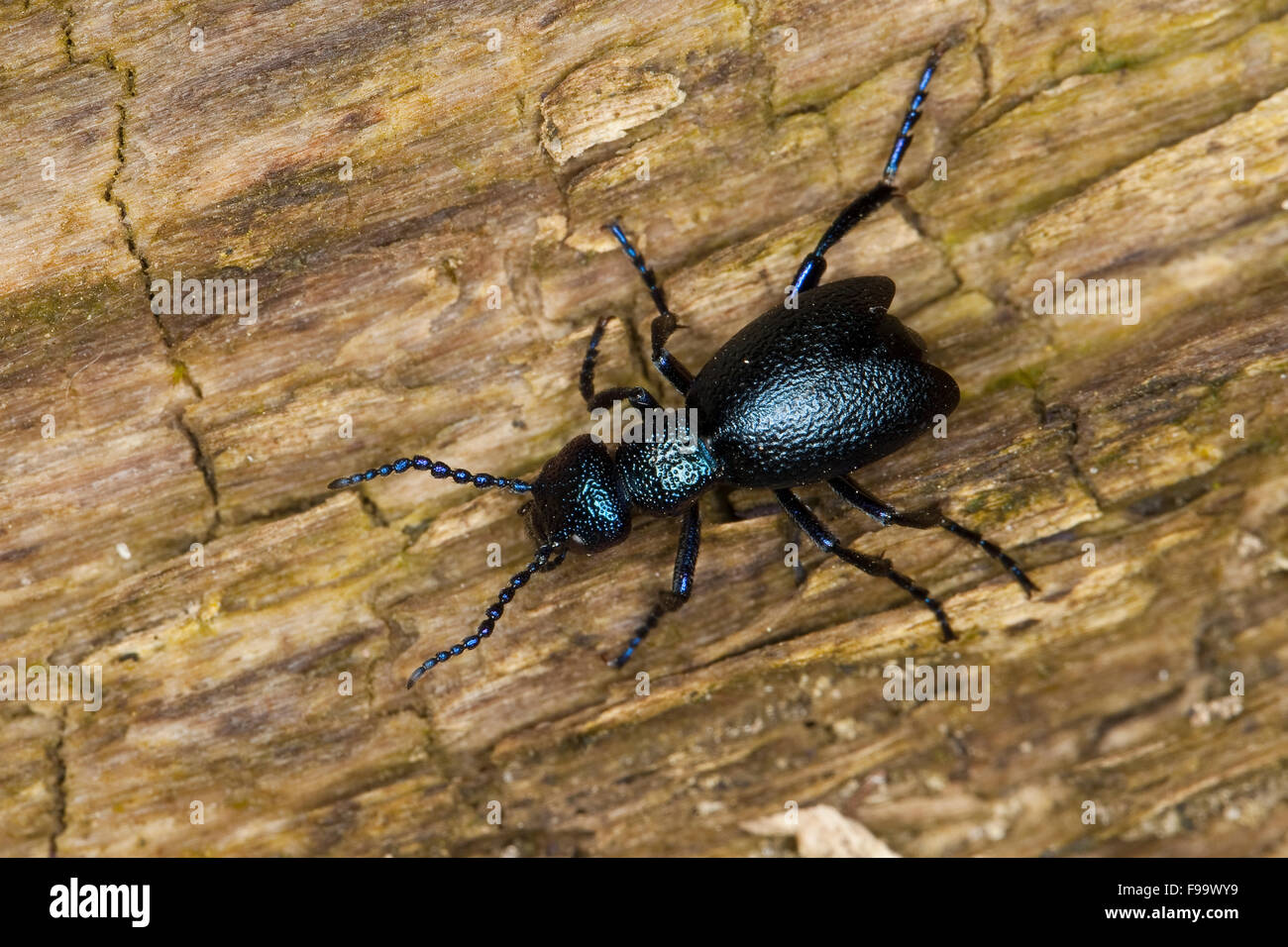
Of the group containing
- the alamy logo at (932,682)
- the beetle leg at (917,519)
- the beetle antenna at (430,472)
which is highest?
the beetle antenna at (430,472)

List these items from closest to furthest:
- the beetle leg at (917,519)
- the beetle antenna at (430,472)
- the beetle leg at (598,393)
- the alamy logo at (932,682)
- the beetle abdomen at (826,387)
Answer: the beetle abdomen at (826,387)
the beetle antenna at (430,472)
the beetle leg at (917,519)
the beetle leg at (598,393)
the alamy logo at (932,682)

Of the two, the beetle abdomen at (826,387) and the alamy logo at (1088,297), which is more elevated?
the alamy logo at (1088,297)

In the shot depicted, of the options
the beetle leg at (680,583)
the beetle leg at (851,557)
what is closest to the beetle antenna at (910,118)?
the beetle leg at (851,557)

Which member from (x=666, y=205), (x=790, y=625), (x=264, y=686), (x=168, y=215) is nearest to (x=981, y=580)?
(x=790, y=625)

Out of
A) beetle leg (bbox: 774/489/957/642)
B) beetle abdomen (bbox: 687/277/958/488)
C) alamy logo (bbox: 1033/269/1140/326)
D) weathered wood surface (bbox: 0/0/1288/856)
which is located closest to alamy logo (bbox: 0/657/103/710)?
weathered wood surface (bbox: 0/0/1288/856)

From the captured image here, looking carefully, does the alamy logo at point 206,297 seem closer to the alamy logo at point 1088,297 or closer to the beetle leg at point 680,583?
the beetle leg at point 680,583

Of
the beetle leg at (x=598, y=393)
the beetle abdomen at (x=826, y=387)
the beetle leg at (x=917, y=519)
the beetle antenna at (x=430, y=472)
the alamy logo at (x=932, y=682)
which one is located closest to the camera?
the beetle abdomen at (x=826, y=387)

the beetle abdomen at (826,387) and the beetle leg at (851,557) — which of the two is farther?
the beetle leg at (851,557)
